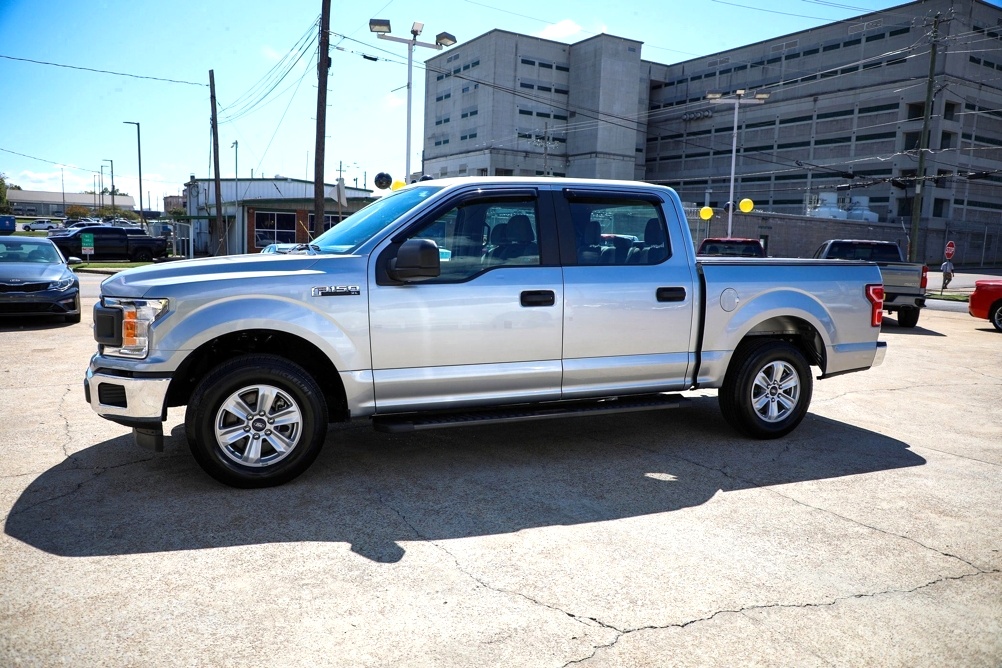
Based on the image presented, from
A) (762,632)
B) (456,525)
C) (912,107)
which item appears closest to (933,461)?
(762,632)

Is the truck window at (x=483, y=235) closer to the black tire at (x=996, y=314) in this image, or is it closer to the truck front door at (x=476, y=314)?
the truck front door at (x=476, y=314)

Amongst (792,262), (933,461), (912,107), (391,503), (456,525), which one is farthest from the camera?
(912,107)

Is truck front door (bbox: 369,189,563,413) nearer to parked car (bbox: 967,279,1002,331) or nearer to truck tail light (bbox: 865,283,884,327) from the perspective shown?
truck tail light (bbox: 865,283,884,327)

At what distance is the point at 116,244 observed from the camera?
37281mm

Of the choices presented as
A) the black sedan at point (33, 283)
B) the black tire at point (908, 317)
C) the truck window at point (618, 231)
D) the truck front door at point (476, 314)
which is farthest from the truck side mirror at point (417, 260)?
the black tire at point (908, 317)

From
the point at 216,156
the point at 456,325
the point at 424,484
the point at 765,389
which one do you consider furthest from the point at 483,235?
the point at 216,156

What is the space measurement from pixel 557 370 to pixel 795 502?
1774 millimetres

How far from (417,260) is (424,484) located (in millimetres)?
1478

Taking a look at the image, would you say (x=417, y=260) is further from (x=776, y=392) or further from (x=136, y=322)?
(x=776, y=392)

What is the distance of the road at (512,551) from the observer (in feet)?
9.88

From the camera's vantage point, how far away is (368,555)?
3.81m

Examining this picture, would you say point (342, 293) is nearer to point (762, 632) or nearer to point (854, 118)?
point (762, 632)

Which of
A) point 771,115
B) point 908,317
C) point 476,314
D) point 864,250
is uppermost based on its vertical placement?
point 771,115

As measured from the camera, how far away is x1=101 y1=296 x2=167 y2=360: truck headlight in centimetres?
453
